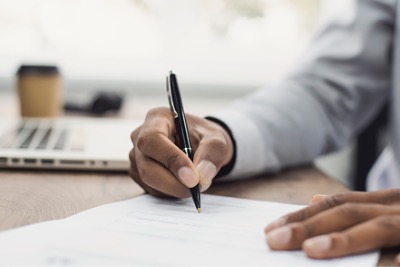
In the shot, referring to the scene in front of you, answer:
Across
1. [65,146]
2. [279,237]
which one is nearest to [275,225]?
[279,237]

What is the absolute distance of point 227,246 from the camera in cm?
47

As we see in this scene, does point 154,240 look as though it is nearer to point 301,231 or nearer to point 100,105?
point 301,231

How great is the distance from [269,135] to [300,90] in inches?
6.0

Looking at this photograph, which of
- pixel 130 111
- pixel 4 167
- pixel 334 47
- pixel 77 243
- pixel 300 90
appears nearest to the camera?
pixel 77 243

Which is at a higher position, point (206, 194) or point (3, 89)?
point (206, 194)

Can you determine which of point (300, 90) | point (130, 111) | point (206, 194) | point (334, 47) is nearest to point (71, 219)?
point (206, 194)

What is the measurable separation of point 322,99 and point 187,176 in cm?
46

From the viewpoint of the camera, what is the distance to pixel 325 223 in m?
0.48

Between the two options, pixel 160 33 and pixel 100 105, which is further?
pixel 160 33

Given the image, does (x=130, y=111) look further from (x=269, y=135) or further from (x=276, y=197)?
(x=276, y=197)

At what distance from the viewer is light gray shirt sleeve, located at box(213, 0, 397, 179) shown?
787 mm

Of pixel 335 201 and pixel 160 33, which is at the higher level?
pixel 335 201

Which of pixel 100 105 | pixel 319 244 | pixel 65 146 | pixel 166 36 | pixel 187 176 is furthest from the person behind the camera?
pixel 166 36

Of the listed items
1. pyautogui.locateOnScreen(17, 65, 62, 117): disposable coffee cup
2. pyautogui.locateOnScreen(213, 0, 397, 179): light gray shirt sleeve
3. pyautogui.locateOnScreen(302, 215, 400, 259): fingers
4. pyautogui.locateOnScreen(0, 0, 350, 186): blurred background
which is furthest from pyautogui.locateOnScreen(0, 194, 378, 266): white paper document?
pyautogui.locateOnScreen(0, 0, 350, 186): blurred background
